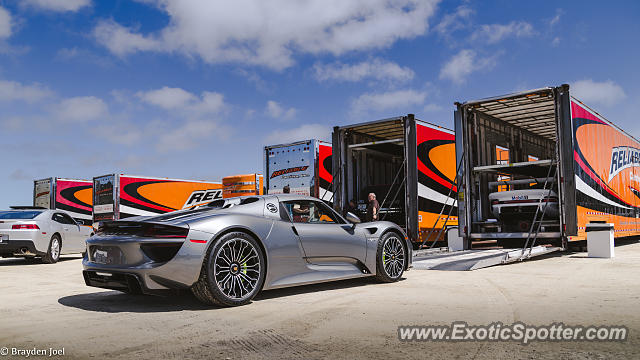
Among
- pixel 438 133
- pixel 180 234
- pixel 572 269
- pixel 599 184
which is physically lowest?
pixel 572 269

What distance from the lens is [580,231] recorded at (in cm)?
1032

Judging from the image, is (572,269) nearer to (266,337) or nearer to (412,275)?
(412,275)

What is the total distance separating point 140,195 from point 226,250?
16885 mm

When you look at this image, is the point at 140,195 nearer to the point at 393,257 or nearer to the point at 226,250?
the point at 393,257

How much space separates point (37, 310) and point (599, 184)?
1153 cm

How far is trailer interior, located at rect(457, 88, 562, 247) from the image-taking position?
10.7m

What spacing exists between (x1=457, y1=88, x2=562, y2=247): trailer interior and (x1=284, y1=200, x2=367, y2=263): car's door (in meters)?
5.21

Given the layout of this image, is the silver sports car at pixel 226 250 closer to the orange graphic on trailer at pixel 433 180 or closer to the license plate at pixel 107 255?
the license plate at pixel 107 255

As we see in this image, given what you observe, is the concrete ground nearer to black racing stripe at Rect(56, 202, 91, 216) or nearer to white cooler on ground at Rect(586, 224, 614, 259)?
white cooler on ground at Rect(586, 224, 614, 259)

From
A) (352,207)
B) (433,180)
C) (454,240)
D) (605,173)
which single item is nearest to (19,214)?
(352,207)

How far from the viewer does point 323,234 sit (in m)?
6.09

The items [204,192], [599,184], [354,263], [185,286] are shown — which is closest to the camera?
[185,286]

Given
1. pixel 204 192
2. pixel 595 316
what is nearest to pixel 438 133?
pixel 595 316

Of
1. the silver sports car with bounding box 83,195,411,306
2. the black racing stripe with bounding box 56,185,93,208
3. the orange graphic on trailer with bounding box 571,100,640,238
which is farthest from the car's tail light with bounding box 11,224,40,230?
the orange graphic on trailer with bounding box 571,100,640,238
